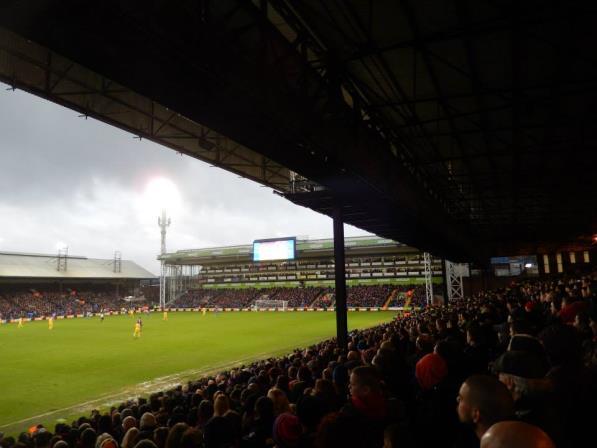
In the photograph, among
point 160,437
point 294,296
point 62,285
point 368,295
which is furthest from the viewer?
Answer: point 62,285

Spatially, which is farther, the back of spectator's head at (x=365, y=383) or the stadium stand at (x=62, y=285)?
the stadium stand at (x=62, y=285)

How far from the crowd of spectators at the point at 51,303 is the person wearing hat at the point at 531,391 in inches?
2528

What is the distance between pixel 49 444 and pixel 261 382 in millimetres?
3830

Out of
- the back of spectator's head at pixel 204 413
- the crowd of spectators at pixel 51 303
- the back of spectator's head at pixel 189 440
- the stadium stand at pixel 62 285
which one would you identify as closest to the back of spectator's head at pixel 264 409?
the back of spectator's head at pixel 189 440

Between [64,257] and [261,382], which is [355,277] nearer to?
[64,257]

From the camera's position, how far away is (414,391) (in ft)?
16.5

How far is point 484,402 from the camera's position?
8.09 ft

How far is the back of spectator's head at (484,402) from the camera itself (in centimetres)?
244

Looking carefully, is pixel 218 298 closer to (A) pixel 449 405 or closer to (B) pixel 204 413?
(B) pixel 204 413

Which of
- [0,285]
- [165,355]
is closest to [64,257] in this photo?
[0,285]

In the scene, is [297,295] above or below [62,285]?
below

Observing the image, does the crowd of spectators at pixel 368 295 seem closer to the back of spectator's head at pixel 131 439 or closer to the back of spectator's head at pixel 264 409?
the back of spectator's head at pixel 131 439

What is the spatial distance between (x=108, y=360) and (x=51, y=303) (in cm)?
5041

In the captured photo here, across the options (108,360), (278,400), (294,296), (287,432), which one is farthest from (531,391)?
(294,296)
